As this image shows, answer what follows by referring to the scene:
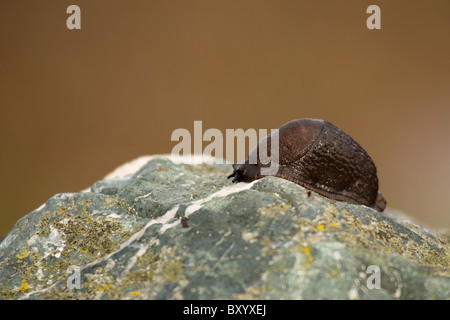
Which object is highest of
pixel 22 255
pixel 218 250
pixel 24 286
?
pixel 218 250

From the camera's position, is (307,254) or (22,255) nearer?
(307,254)

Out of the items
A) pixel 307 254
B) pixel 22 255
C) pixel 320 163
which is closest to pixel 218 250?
pixel 307 254

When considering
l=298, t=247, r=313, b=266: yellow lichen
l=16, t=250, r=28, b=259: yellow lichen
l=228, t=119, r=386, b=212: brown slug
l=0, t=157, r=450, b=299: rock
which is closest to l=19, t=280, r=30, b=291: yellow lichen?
l=0, t=157, r=450, b=299: rock

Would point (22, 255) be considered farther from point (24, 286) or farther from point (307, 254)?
point (307, 254)

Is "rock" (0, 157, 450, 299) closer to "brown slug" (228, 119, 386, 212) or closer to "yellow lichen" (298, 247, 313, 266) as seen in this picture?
"yellow lichen" (298, 247, 313, 266)
